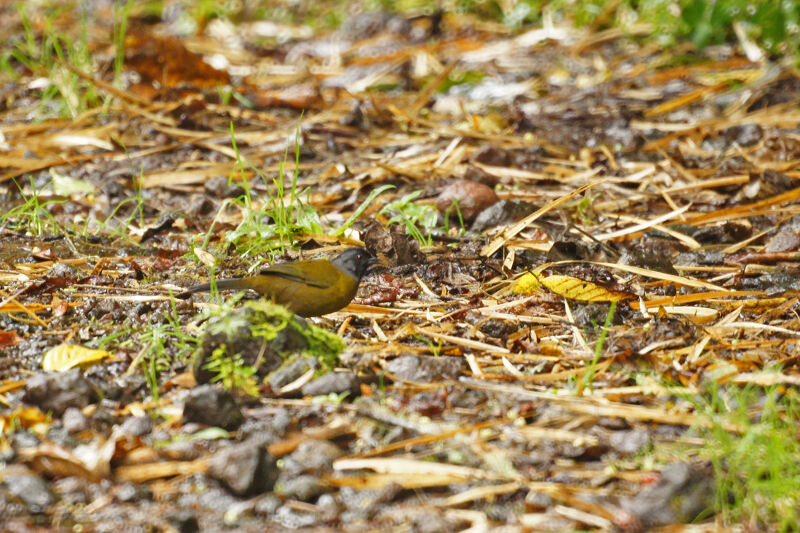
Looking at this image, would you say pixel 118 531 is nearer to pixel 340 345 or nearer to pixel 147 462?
pixel 147 462

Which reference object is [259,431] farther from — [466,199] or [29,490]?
[466,199]

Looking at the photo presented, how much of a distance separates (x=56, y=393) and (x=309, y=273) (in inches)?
42.1

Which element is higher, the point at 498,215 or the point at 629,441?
the point at 629,441

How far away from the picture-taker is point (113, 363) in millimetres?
3246

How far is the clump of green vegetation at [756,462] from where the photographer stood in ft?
7.59

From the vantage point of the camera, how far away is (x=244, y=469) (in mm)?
2439

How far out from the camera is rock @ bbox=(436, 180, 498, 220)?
5062 mm

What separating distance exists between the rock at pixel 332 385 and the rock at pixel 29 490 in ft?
2.85

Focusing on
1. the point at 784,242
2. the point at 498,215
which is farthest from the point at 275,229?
the point at 784,242

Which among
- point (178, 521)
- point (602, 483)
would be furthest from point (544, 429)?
point (178, 521)

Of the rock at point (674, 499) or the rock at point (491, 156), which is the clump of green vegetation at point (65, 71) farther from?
the rock at point (674, 499)

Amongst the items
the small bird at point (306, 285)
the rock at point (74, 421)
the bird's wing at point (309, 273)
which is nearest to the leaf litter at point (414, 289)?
the rock at point (74, 421)

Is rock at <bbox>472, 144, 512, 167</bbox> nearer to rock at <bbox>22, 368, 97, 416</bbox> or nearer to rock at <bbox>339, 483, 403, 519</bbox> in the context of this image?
rock at <bbox>22, 368, 97, 416</bbox>

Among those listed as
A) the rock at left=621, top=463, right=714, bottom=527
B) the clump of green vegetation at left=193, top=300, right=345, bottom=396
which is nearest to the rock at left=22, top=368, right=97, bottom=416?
the clump of green vegetation at left=193, top=300, right=345, bottom=396
